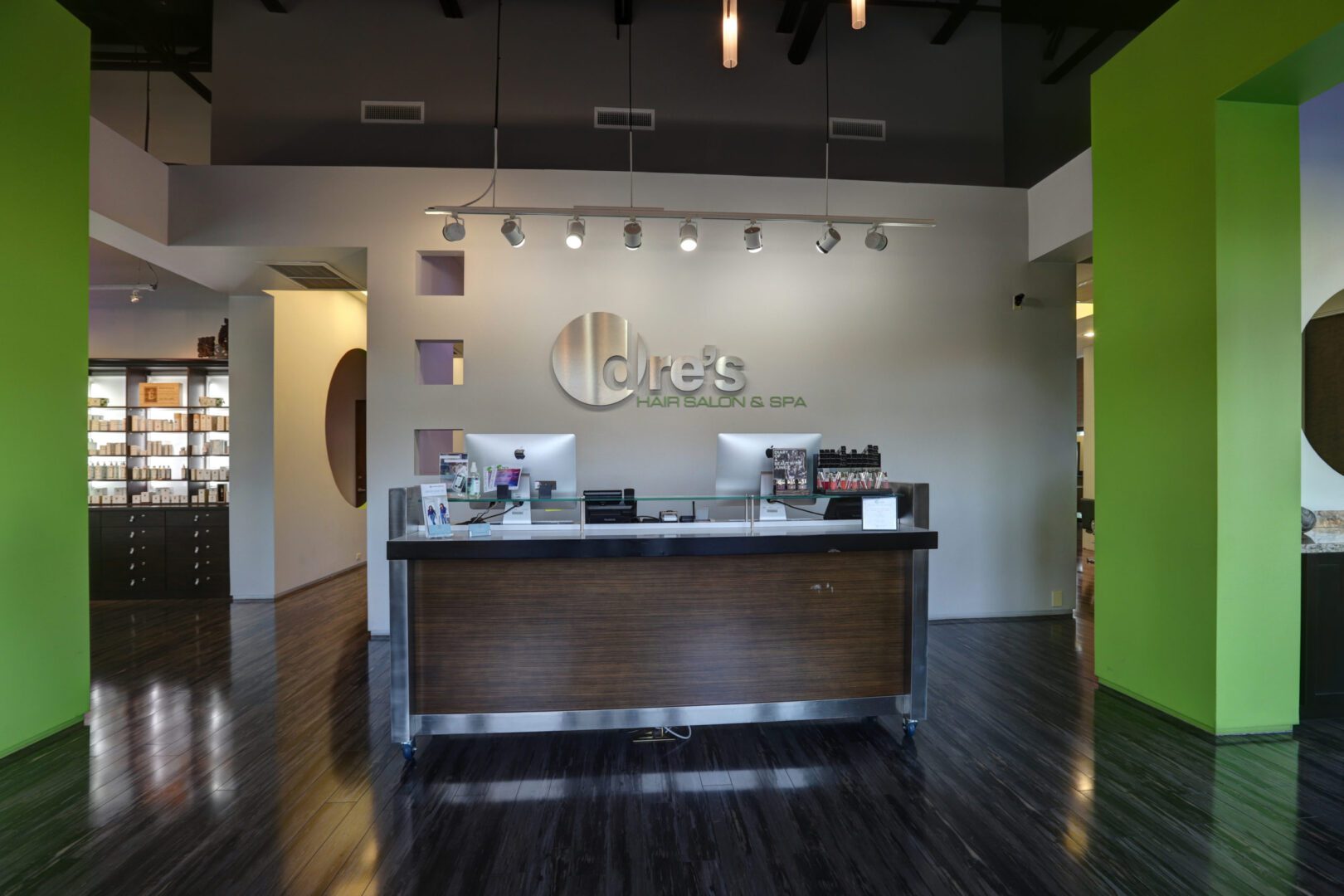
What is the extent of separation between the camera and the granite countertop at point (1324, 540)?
3.41 meters

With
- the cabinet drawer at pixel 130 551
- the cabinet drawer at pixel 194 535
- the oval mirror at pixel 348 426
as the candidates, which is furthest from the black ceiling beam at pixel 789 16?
the cabinet drawer at pixel 130 551

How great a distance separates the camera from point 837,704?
316 cm

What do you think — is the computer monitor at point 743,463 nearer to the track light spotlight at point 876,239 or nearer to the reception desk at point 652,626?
the reception desk at point 652,626

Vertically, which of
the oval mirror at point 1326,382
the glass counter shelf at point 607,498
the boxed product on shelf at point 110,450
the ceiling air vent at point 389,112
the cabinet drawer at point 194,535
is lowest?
the cabinet drawer at point 194,535

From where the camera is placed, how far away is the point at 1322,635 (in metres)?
3.37

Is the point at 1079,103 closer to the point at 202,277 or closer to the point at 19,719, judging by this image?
the point at 202,277

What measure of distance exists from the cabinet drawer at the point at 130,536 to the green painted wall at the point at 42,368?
3.53 m

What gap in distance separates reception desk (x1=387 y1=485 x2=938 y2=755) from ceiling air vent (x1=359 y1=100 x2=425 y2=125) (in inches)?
180

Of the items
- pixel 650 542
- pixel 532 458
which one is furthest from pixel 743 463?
pixel 532 458

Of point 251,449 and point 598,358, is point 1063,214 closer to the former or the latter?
point 598,358

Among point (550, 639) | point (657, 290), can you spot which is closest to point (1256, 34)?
point (657, 290)

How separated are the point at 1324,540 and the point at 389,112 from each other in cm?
777

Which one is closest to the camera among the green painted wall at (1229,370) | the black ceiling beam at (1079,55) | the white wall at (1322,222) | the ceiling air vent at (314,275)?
the green painted wall at (1229,370)

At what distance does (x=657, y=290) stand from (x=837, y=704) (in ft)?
11.7
